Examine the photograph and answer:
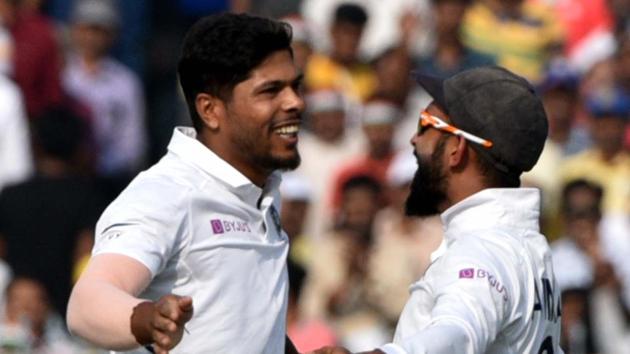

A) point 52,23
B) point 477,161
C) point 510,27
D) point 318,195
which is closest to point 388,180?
point 318,195

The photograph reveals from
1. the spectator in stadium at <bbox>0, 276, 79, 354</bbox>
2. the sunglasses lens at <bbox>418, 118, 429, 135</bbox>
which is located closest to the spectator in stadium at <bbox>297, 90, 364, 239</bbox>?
the spectator in stadium at <bbox>0, 276, 79, 354</bbox>

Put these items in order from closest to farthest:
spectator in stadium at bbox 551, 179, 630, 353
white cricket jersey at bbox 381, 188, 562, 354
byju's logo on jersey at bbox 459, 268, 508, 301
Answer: white cricket jersey at bbox 381, 188, 562, 354 → byju's logo on jersey at bbox 459, 268, 508, 301 → spectator in stadium at bbox 551, 179, 630, 353

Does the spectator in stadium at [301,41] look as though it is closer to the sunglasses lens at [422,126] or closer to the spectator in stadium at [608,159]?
the spectator in stadium at [608,159]

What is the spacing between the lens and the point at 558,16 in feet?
44.8

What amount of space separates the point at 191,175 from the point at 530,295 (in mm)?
1164

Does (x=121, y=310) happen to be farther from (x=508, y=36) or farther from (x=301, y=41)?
(x=508, y=36)

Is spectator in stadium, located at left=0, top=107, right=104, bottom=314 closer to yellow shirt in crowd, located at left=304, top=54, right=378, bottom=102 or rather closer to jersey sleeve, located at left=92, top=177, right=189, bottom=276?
yellow shirt in crowd, located at left=304, top=54, right=378, bottom=102

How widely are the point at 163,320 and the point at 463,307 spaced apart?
3.62 feet

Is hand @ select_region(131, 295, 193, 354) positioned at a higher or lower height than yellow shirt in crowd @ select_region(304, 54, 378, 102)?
higher

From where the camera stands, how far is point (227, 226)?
6047 millimetres

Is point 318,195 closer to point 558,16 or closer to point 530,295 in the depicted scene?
point 558,16

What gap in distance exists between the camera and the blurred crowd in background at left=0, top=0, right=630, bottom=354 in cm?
1150

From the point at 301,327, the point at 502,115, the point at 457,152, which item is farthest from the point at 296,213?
the point at 502,115

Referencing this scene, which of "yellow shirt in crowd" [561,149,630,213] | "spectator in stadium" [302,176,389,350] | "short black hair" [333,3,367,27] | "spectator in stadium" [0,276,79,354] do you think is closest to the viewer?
"spectator in stadium" [0,276,79,354]
